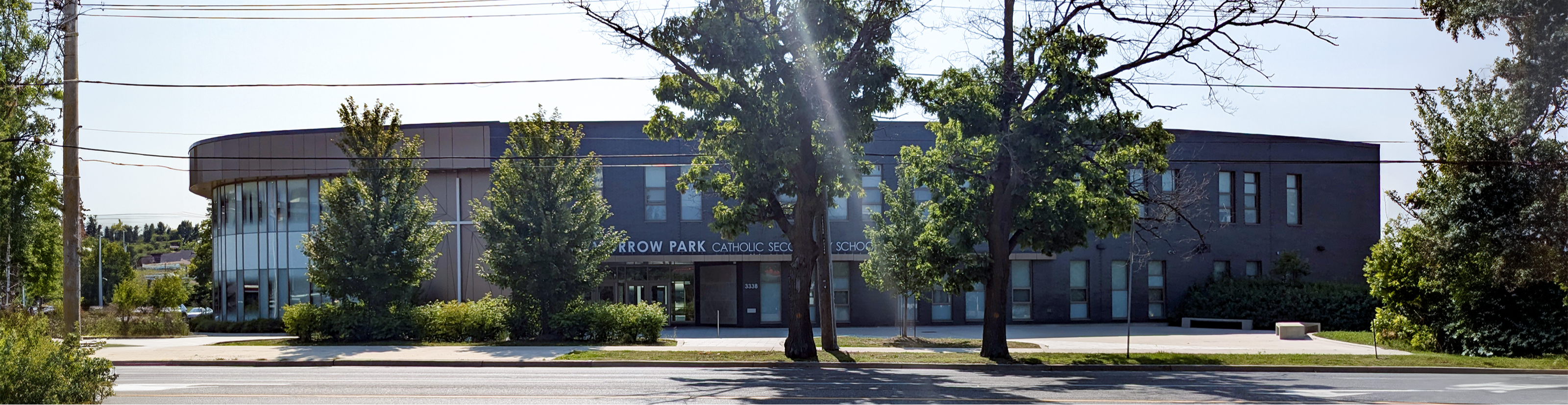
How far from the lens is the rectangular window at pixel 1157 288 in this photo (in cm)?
3647

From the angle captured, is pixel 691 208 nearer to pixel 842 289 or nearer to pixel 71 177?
pixel 842 289

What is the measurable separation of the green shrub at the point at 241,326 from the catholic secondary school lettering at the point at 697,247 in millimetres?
11667

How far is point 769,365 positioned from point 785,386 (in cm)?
482

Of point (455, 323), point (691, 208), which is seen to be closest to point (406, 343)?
point (455, 323)

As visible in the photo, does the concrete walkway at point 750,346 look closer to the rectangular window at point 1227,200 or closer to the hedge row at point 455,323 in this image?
the hedge row at point 455,323

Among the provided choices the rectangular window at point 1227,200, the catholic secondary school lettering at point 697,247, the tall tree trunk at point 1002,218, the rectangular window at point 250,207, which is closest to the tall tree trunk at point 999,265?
the tall tree trunk at point 1002,218

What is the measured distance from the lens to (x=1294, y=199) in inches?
1496

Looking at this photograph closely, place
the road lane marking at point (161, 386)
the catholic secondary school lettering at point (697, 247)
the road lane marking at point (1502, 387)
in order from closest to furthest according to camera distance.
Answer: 1. the road lane marking at point (161, 386)
2. the road lane marking at point (1502, 387)
3. the catholic secondary school lettering at point (697, 247)

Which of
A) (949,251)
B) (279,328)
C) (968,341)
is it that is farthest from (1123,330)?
(279,328)

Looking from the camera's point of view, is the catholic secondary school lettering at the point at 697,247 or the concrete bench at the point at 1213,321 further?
the concrete bench at the point at 1213,321

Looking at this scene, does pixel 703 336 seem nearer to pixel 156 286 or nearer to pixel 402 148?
pixel 402 148

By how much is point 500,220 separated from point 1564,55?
23485mm

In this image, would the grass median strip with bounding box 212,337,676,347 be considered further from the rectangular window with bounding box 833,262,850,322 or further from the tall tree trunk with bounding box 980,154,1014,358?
the rectangular window with bounding box 833,262,850,322

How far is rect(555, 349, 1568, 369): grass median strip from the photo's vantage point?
62.0 ft
